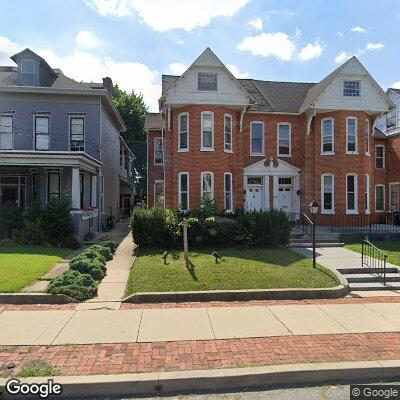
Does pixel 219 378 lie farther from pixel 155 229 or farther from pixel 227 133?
pixel 227 133

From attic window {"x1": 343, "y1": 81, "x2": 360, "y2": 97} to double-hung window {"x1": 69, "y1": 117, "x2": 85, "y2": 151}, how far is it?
15.5 meters

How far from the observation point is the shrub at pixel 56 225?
15734 mm

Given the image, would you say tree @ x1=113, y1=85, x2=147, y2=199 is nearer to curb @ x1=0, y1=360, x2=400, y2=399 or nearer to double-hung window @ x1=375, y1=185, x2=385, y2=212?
double-hung window @ x1=375, y1=185, x2=385, y2=212

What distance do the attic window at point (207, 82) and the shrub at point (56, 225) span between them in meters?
9.57

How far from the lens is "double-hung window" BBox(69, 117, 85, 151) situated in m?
21.1

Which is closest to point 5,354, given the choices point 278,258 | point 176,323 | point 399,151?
point 176,323

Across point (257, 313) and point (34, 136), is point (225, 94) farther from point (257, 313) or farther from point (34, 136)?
point (257, 313)

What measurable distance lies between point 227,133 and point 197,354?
15.6 meters

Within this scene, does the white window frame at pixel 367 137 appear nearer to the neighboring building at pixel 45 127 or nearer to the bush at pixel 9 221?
the neighboring building at pixel 45 127

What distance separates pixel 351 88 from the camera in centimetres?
2083

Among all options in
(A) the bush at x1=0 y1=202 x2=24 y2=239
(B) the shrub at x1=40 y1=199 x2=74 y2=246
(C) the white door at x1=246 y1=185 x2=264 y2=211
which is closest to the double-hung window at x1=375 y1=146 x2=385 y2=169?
(C) the white door at x1=246 y1=185 x2=264 y2=211

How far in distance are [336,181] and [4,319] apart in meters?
18.4

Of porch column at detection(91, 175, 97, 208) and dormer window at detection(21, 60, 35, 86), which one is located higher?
dormer window at detection(21, 60, 35, 86)

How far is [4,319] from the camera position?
700cm
